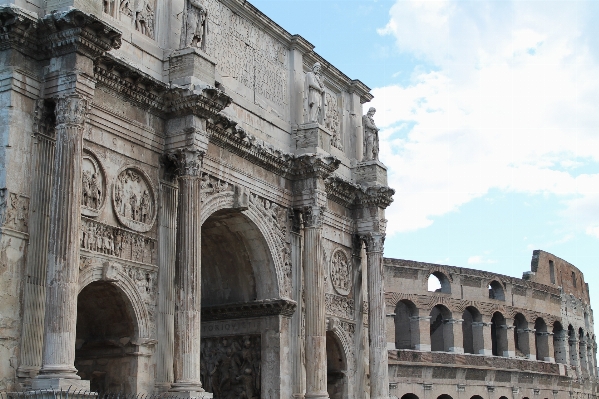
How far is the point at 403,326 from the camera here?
33594mm

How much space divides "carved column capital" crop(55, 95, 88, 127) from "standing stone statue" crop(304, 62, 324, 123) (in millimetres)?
7517

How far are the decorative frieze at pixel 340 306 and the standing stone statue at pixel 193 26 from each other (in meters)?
6.92

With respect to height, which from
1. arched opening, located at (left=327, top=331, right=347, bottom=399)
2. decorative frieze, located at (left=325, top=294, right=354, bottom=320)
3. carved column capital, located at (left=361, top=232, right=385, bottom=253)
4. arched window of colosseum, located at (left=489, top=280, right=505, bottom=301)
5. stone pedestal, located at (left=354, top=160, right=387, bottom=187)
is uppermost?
stone pedestal, located at (left=354, top=160, right=387, bottom=187)

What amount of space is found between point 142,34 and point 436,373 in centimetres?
2113

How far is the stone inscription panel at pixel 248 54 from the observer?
55.4ft

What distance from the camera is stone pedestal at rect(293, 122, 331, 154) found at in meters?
18.4

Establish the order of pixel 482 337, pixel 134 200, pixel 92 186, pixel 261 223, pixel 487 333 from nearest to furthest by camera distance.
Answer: pixel 92 186 < pixel 134 200 < pixel 261 223 < pixel 482 337 < pixel 487 333

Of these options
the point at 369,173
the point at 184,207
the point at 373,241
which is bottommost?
the point at 184,207

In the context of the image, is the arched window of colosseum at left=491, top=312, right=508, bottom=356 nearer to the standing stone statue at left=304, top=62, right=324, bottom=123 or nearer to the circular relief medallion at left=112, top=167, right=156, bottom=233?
the standing stone statue at left=304, top=62, right=324, bottom=123

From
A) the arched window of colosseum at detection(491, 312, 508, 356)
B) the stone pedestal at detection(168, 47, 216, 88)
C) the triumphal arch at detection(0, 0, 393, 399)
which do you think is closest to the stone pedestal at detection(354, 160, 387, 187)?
the triumphal arch at detection(0, 0, 393, 399)

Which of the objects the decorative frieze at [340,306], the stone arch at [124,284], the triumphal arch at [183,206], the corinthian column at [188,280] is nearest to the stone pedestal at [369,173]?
the triumphal arch at [183,206]

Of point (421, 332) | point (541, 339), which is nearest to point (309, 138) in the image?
point (421, 332)

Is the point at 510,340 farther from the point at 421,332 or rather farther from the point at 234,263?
the point at 234,263

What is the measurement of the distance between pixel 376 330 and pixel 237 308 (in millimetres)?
3934
